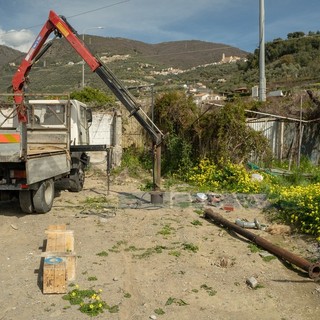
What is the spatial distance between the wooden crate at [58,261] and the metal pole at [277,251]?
3.09 m

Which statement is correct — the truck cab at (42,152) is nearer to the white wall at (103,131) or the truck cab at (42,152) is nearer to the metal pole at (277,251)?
the white wall at (103,131)

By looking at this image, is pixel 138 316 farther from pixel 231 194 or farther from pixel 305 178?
pixel 305 178

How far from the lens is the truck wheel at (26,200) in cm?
860

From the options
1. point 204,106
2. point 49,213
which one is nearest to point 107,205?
point 49,213

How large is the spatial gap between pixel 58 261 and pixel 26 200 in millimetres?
3594

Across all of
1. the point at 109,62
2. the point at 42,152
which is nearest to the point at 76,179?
the point at 42,152

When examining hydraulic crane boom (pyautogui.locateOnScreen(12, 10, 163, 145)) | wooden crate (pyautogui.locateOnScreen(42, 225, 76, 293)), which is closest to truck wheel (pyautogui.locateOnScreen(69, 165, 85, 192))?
hydraulic crane boom (pyautogui.locateOnScreen(12, 10, 163, 145))

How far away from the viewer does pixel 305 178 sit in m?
11.8

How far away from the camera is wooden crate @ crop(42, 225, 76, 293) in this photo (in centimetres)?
Result: 525

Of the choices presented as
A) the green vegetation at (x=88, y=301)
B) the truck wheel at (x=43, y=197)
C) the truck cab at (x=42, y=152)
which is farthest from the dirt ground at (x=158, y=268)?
the truck cab at (x=42, y=152)

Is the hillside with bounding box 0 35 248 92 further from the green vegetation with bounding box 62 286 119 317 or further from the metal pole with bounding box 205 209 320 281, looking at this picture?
the green vegetation with bounding box 62 286 119 317

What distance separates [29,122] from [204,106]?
677cm

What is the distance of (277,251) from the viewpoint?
664cm

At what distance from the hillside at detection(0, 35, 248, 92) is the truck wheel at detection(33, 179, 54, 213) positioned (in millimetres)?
18213
